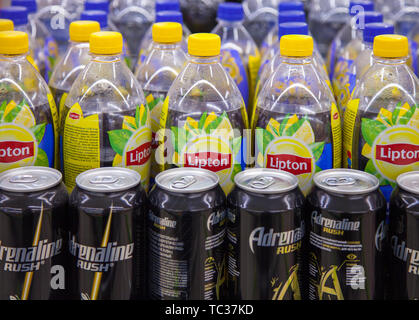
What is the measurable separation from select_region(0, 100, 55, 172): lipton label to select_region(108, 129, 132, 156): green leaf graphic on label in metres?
0.22

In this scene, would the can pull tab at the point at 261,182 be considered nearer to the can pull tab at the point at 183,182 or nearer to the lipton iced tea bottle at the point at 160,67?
the can pull tab at the point at 183,182

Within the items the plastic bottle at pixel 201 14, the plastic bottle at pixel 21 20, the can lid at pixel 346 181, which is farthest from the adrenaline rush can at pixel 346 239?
the plastic bottle at pixel 201 14

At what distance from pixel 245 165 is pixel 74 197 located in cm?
54

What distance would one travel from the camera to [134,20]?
A: 308 centimetres

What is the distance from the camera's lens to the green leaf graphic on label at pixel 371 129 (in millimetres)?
1659

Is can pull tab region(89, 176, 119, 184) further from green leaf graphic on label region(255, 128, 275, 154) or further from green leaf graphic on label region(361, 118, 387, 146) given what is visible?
green leaf graphic on label region(361, 118, 387, 146)

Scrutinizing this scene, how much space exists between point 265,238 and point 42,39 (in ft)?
5.58

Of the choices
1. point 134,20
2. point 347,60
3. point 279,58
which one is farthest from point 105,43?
point 134,20

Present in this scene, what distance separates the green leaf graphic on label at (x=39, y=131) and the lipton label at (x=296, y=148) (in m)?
0.61

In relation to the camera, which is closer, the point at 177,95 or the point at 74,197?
the point at 74,197

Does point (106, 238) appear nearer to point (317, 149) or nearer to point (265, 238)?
point (265, 238)

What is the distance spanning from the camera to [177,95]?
1.75 meters
